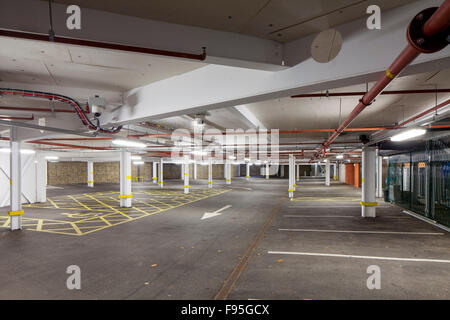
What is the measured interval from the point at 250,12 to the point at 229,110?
4.06m

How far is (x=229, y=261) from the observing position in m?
6.06

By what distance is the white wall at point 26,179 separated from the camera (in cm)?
1571

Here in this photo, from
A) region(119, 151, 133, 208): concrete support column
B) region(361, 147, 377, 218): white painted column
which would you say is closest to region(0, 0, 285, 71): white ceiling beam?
region(361, 147, 377, 218): white painted column

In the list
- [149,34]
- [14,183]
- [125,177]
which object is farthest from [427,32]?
[125,177]

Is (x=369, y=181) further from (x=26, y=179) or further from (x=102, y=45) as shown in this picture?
(x=26, y=179)

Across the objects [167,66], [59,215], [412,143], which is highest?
[167,66]

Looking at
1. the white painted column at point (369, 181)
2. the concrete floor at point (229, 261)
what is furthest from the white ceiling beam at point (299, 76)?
the white painted column at point (369, 181)

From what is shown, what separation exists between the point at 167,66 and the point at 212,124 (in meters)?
5.61

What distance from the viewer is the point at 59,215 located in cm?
1226

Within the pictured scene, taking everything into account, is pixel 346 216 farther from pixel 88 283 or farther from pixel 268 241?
pixel 88 283

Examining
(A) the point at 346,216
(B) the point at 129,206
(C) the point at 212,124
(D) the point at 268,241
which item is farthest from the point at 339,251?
(B) the point at 129,206

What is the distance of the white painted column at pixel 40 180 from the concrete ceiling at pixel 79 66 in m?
15.1

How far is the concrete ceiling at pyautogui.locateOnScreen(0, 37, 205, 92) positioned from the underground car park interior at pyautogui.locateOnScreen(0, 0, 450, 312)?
0.12 feet
